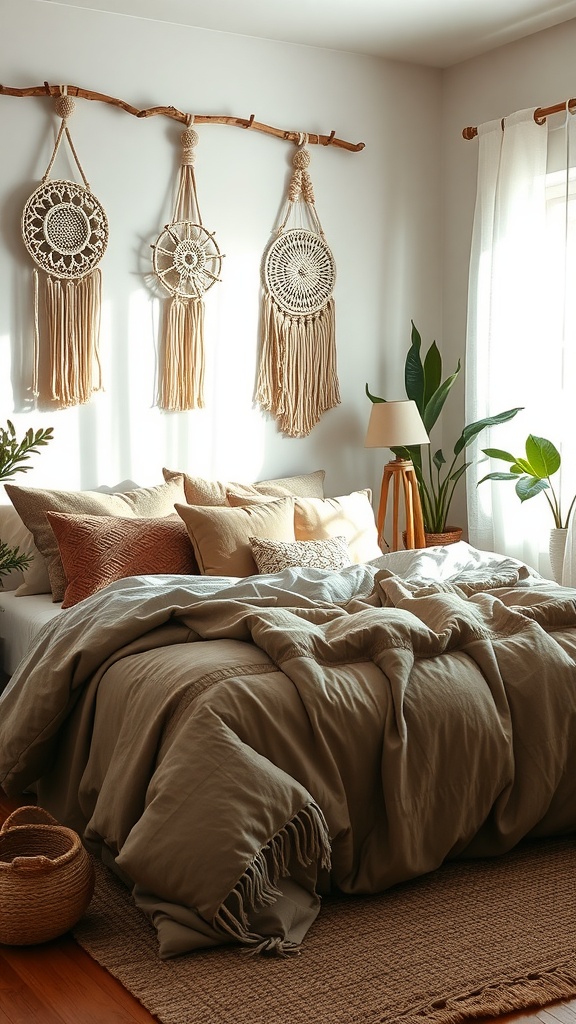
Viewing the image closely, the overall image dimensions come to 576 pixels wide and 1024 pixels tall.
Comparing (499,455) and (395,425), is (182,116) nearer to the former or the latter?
(395,425)

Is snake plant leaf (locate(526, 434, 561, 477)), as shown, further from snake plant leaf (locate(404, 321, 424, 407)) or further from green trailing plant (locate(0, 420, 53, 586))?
green trailing plant (locate(0, 420, 53, 586))

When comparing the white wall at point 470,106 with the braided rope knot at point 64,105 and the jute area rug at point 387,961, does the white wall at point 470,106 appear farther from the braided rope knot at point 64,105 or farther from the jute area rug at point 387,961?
the jute area rug at point 387,961

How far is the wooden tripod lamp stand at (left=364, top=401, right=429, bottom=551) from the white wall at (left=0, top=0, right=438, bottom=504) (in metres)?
0.36

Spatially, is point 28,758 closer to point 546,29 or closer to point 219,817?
point 219,817

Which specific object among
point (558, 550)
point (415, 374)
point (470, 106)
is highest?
point (470, 106)

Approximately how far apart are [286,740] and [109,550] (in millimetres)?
1532

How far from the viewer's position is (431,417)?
5.07 metres

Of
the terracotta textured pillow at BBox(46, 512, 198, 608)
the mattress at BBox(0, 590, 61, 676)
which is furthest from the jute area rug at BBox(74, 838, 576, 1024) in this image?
the terracotta textured pillow at BBox(46, 512, 198, 608)

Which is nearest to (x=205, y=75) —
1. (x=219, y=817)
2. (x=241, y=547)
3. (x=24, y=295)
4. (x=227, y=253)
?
(x=227, y=253)

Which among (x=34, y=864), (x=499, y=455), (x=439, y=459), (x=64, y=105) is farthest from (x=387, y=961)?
(x=64, y=105)

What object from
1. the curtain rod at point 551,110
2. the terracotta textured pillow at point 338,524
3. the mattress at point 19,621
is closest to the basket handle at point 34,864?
the mattress at point 19,621

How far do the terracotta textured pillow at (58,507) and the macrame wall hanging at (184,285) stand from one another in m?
0.58

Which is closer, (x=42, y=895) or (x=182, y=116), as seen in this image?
(x=42, y=895)

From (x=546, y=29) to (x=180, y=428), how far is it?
7.77 feet
